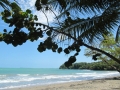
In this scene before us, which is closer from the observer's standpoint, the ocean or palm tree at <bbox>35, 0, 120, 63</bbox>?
palm tree at <bbox>35, 0, 120, 63</bbox>

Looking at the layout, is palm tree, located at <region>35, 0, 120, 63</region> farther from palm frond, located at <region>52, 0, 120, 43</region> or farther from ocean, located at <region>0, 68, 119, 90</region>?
ocean, located at <region>0, 68, 119, 90</region>

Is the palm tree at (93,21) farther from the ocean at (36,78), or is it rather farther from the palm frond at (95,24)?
the ocean at (36,78)

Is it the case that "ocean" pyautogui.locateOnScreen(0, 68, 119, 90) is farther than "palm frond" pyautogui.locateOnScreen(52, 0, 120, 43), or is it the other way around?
"ocean" pyautogui.locateOnScreen(0, 68, 119, 90)

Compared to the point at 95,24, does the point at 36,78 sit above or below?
above

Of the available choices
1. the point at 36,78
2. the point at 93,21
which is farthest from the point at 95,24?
the point at 36,78

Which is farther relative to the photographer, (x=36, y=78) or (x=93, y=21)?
(x=36, y=78)

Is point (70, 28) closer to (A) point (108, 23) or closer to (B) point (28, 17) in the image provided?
(A) point (108, 23)

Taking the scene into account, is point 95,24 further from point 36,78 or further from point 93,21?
point 36,78

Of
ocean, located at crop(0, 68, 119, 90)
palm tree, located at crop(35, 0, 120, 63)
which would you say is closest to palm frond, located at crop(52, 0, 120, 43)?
palm tree, located at crop(35, 0, 120, 63)

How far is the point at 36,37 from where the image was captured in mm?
2664

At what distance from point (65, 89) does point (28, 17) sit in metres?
13.2

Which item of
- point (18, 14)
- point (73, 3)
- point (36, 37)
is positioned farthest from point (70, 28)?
point (18, 14)

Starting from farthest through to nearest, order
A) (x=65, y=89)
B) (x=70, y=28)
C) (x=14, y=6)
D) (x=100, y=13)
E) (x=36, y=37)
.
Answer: (x=65, y=89)
(x=100, y=13)
(x=70, y=28)
(x=36, y=37)
(x=14, y=6)

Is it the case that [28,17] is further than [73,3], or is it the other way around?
[73,3]
